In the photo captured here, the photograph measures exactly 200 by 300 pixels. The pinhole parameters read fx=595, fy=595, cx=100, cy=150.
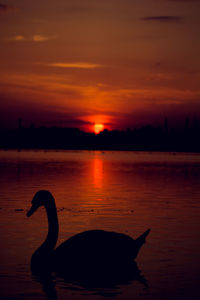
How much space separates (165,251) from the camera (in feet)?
51.8

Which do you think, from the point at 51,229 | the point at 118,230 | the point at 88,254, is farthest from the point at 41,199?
the point at 118,230

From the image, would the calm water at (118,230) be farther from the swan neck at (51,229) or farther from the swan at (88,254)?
the swan neck at (51,229)

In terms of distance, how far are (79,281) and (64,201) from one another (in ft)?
49.7

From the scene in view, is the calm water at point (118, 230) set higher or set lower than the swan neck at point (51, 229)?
lower

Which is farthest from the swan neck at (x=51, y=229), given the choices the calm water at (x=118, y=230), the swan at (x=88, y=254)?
the calm water at (x=118, y=230)

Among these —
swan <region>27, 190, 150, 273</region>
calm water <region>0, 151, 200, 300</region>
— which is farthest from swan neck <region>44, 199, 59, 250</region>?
calm water <region>0, 151, 200, 300</region>

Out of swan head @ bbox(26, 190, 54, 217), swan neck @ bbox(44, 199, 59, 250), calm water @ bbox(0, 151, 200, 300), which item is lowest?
calm water @ bbox(0, 151, 200, 300)

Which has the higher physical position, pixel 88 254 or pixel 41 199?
pixel 41 199

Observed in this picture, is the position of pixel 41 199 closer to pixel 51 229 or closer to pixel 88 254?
pixel 51 229

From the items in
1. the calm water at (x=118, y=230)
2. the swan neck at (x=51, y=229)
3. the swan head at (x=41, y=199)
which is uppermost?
the swan head at (x=41, y=199)

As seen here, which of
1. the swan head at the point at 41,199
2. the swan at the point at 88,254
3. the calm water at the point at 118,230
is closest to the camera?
the calm water at the point at 118,230

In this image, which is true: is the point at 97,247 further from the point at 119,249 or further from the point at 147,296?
the point at 147,296

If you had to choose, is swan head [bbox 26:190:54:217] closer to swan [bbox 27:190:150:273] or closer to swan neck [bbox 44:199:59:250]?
swan neck [bbox 44:199:59:250]

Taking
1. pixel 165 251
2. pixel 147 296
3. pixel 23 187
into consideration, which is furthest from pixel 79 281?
pixel 23 187
